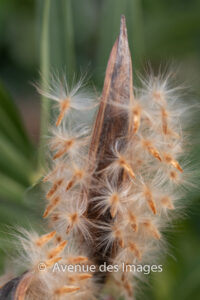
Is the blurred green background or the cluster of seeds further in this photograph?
the blurred green background

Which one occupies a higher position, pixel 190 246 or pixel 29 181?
pixel 29 181

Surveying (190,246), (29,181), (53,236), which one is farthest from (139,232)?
(190,246)

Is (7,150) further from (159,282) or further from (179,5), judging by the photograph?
(179,5)

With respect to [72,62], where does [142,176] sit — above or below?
below

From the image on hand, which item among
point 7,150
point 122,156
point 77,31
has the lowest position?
point 122,156

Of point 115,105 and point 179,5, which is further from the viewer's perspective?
point 179,5

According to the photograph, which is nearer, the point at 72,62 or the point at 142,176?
the point at 142,176

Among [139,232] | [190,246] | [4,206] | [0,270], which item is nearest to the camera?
[139,232]

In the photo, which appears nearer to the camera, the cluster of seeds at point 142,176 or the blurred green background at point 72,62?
the cluster of seeds at point 142,176
